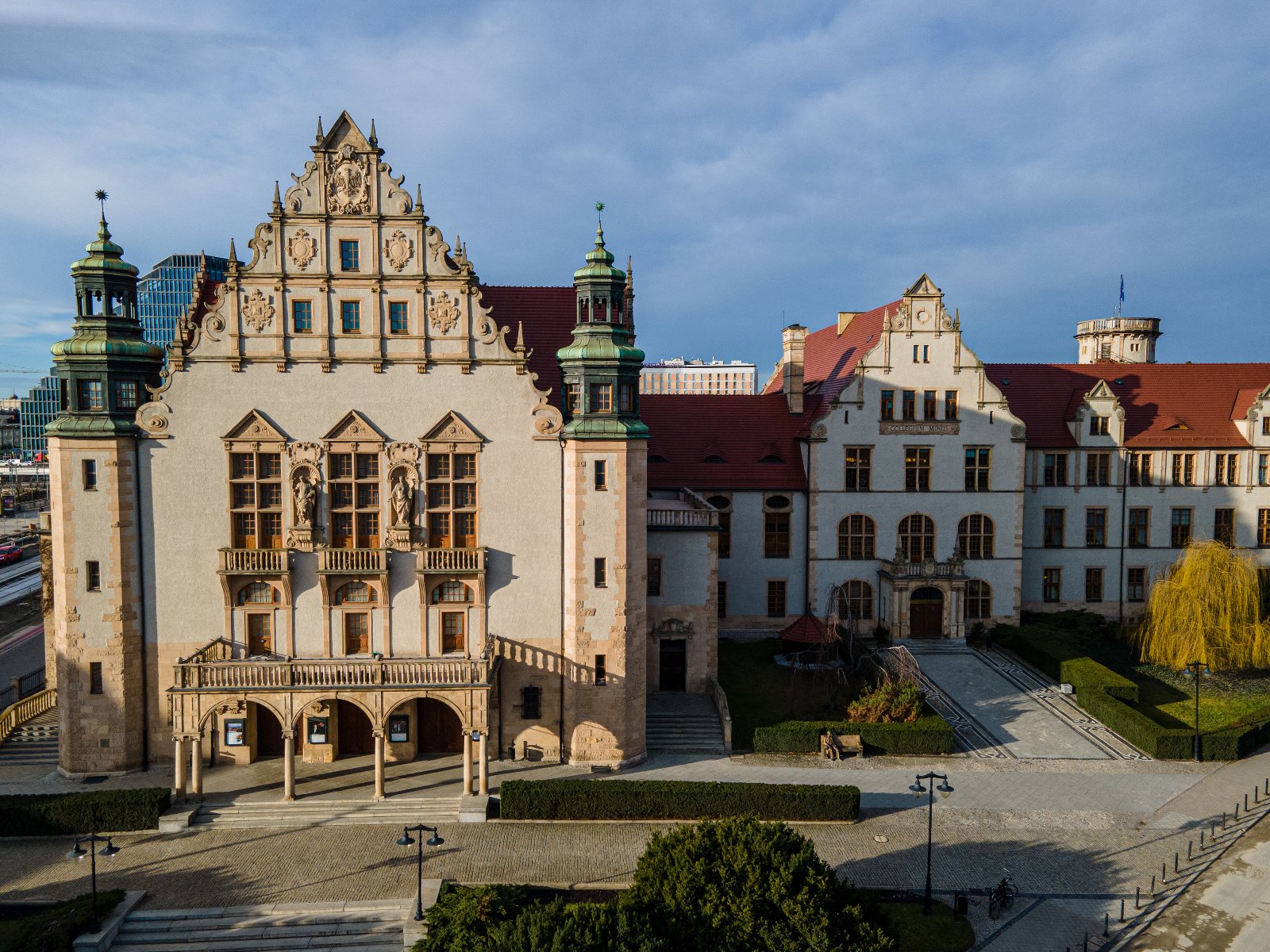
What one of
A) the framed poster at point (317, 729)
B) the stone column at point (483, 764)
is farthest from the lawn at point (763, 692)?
the framed poster at point (317, 729)

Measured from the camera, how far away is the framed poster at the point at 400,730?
114 ft

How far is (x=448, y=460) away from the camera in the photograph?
34156 mm

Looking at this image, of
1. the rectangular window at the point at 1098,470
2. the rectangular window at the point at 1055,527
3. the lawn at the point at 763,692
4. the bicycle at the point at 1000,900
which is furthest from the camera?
the rectangular window at the point at 1055,527

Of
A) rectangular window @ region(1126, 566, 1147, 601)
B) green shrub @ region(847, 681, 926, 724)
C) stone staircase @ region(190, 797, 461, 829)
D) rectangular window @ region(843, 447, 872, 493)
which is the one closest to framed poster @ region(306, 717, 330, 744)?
stone staircase @ region(190, 797, 461, 829)

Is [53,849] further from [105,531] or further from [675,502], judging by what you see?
[675,502]

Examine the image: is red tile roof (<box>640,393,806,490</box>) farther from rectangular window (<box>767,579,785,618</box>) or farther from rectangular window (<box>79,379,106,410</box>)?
rectangular window (<box>79,379,106,410</box>)

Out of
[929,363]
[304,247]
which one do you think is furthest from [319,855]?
[929,363]

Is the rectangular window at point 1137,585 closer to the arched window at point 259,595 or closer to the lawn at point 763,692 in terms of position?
the lawn at point 763,692

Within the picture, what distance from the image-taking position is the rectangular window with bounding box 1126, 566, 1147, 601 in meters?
53.4

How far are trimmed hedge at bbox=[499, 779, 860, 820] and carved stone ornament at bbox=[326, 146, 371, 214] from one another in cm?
2199

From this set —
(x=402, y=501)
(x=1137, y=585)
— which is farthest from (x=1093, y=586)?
(x=402, y=501)

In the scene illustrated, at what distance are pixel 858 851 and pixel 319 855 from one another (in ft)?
57.3

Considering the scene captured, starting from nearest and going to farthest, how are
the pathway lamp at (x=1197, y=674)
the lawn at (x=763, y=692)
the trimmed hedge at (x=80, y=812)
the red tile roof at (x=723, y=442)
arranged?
1. the trimmed hedge at (x=80, y=812)
2. the pathway lamp at (x=1197, y=674)
3. the lawn at (x=763, y=692)
4. the red tile roof at (x=723, y=442)

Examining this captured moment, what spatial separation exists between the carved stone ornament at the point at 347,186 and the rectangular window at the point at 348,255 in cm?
112
